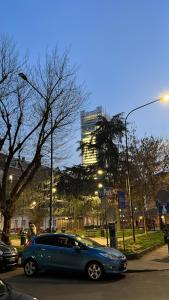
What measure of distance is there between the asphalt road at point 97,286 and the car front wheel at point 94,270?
221 millimetres

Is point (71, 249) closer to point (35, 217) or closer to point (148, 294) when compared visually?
point (148, 294)

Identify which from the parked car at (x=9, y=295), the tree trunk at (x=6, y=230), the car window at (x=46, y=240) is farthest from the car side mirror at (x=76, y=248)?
the tree trunk at (x=6, y=230)

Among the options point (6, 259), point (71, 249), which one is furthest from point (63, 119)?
point (71, 249)

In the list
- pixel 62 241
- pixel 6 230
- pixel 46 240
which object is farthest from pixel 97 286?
pixel 6 230

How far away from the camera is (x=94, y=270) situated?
13117mm

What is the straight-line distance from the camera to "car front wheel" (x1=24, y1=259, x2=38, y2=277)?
14.4 meters

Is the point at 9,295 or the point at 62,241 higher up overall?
the point at 62,241

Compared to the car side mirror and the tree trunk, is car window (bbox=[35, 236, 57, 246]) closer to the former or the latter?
the car side mirror

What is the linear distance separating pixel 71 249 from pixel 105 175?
33.4 metres

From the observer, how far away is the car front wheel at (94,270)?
1305 cm

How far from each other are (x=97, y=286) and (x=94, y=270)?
4.02 feet

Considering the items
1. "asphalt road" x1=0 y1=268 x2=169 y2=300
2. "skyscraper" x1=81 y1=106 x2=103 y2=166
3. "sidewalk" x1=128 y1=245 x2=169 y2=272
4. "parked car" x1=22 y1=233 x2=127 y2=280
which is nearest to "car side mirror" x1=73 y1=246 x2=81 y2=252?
"parked car" x1=22 y1=233 x2=127 y2=280

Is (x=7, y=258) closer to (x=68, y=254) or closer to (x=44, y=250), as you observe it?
(x=44, y=250)

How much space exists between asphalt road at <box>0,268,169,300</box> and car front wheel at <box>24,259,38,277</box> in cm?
25
